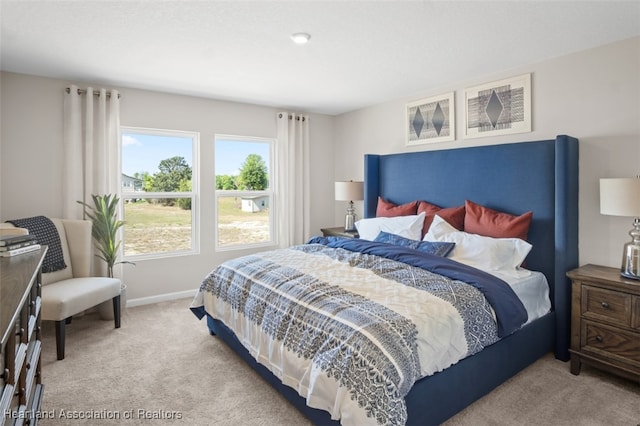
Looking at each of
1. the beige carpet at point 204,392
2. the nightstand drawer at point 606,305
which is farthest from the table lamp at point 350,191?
the nightstand drawer at point 606,305

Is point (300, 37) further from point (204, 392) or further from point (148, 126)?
point (204, 392)

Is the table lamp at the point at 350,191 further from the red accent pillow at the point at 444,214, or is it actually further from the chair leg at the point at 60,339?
the chair leg at the point at 60,339

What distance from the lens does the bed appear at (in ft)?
6.46

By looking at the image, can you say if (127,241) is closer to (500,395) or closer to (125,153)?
(125,153)

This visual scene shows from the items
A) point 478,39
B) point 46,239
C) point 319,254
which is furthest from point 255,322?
point 478,39

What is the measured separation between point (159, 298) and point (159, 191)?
4.10ft

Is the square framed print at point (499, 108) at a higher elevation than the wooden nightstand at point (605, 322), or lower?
higher

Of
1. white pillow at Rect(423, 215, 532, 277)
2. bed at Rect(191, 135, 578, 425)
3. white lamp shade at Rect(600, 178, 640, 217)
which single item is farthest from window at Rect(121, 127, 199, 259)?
white lamp shade at Rect(600, 178, 640, 217)

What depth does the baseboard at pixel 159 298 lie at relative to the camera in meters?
4.02

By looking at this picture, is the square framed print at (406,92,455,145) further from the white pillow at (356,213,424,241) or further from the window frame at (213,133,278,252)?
the window frame at (213,133,278,252)

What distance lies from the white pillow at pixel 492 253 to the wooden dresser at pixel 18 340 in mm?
2794

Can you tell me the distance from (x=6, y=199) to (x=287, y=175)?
296 centimetres

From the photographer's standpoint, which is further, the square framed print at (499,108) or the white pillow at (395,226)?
the white pillow at (395,226)

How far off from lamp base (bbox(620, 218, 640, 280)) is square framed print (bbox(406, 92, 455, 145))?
1816 millimetres
